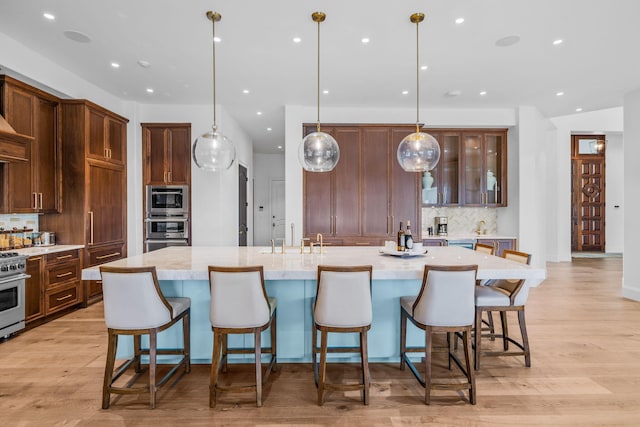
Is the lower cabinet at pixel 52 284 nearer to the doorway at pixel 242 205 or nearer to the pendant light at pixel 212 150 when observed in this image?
the pendant light at pixel 212 150

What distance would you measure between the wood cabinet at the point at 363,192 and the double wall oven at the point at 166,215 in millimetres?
1918

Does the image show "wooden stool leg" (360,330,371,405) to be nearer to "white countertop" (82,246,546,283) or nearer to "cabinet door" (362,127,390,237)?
"white countertop" (82,246,546,283)

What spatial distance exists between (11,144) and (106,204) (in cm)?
141

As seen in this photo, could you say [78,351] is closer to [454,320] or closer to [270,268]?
[270,268]

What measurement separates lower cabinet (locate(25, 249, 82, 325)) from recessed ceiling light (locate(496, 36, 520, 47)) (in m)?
5.31

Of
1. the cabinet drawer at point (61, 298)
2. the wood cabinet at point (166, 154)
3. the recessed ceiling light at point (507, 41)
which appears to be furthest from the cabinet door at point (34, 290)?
the recessed ceiling light at point (507, 41)

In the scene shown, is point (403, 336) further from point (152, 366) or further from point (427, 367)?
point (152, 366)

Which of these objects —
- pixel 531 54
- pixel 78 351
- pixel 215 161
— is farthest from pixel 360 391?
pixel 531 54

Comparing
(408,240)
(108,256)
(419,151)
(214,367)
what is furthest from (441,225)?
(108,256)

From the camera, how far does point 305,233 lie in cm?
550

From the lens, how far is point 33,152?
4.05 meters

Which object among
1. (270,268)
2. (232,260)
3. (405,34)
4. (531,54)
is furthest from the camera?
(531,54)

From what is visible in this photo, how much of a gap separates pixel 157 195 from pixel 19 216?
5.59 ft

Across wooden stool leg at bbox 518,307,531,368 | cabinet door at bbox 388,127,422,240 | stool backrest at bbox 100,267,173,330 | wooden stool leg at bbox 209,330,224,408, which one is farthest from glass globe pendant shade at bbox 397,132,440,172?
cabinet door at bbox 388,127,422,240
